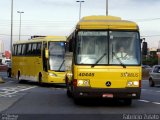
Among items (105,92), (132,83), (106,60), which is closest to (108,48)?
(106,60)

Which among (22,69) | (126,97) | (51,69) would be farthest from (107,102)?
(22,69)

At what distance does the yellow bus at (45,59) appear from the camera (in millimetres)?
35406

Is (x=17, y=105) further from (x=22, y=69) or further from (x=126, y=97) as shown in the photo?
(x=22, y=69)

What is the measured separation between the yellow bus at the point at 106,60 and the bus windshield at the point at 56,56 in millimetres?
15408

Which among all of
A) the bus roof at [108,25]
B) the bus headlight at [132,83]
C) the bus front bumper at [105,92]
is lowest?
the bus front bumper at [105,92]

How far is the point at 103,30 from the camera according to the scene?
19.6m

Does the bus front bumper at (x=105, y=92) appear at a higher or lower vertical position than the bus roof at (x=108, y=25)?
lower

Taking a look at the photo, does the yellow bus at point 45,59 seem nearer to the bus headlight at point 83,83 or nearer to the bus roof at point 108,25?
the bus roof at point 108,25

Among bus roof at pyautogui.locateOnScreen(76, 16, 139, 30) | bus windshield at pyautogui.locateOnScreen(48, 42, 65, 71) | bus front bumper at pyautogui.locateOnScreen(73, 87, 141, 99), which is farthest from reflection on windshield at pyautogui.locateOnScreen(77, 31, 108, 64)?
bus windshield at pyautogui.locateOnScreen(48, 42, 65, 71)

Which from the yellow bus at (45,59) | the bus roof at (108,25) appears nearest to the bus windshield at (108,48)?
the bus roof at (108,25)

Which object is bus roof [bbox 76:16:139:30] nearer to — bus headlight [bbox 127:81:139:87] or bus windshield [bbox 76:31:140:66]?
bus windshield [bbox 76:31:140:66]

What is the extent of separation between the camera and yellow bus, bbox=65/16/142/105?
18953 mm

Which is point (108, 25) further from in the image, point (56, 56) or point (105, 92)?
point (56, 56)

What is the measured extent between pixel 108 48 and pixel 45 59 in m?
16.7
